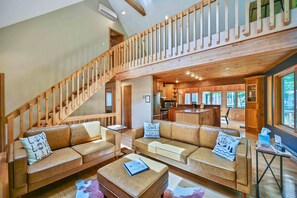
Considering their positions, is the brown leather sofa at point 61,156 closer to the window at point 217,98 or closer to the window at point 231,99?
the window at point 217,98

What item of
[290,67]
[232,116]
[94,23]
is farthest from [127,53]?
[232,116]

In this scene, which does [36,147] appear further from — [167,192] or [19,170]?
[167,192]

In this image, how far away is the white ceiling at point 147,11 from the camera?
5121mm

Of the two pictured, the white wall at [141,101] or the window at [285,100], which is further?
the white wall at [141,101]

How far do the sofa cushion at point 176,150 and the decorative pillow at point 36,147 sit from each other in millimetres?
2008

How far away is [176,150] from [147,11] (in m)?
5.90

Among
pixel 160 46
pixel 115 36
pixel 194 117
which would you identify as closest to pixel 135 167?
pixel 160 46

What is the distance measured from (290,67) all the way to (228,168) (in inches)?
123

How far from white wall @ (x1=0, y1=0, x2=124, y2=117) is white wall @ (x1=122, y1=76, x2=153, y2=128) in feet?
4.94

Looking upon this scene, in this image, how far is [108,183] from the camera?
1.73 metres

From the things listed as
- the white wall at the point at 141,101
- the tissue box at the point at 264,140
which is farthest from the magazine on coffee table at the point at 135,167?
the white wall at the point at 141,101

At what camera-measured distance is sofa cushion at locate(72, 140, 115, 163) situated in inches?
99.5

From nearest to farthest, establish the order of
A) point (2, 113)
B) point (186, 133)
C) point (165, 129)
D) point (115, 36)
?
1. point (186, 133)
2. point (165, 129)
3. point (2, 113)
4. point (115, 36)

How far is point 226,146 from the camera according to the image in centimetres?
226
